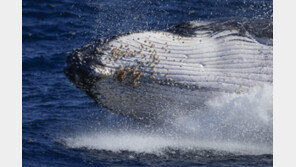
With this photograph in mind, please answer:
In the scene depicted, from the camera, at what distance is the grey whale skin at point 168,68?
856 cm

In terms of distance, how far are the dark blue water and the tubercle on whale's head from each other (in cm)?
193

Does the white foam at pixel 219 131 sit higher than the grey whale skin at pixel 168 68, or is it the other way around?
the grey whale skin at pixel 168 68

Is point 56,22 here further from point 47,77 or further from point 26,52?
point 47,77

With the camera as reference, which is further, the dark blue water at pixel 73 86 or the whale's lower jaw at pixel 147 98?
the dark blue water at pixel 73 86

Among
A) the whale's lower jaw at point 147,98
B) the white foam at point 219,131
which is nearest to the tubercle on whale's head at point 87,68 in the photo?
the whale's lower jaw at point 147,98

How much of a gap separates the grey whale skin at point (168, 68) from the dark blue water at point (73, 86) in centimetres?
118

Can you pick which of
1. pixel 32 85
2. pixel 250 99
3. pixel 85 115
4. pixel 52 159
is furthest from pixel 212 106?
pixel 32 85

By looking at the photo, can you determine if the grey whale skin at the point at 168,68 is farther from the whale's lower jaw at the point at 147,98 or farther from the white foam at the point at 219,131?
the white foam at the point at 219,131

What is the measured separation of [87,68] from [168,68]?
140 cm

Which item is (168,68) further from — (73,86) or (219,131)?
(73,86)

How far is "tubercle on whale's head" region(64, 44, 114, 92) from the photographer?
8414 millimetres

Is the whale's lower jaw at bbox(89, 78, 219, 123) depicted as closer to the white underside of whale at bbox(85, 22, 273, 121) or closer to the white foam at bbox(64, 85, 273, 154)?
the white underside of whale at bbox(85, 22, 273, 121)

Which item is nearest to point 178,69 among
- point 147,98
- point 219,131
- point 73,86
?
point 147,98

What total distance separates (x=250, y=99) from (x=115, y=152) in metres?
3.05
